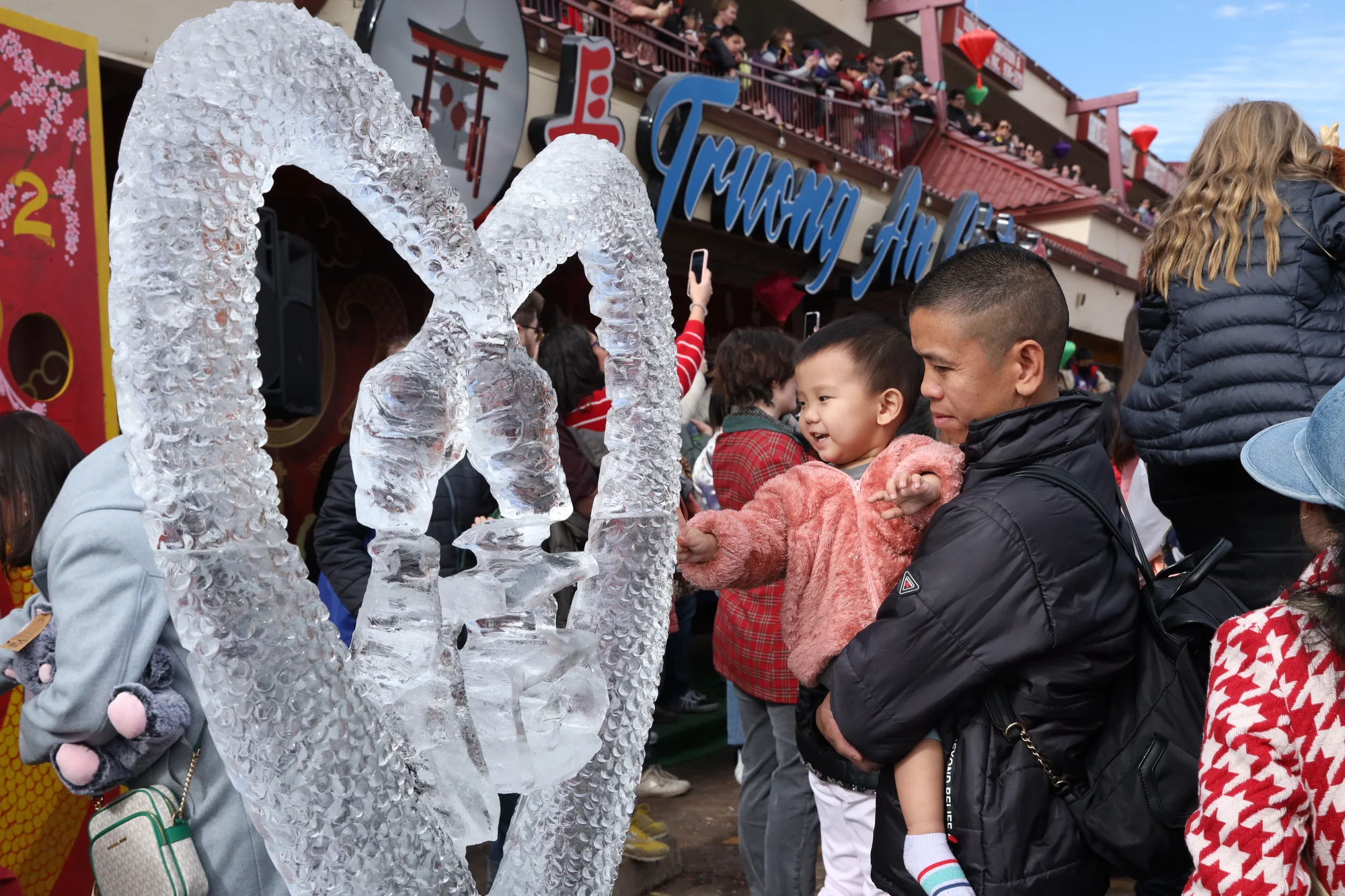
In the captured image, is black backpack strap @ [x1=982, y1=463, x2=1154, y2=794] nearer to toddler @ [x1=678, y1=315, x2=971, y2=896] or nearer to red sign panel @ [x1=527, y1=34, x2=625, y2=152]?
toddler @ [x1=678, y1=315, x2=971, y2=896]

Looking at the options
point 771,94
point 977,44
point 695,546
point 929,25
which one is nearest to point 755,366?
point 695,546

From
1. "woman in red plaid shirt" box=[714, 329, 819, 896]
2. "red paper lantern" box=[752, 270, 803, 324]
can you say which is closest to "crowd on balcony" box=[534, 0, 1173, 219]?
"red paper lantern" box=[752, 270, 803, 324]

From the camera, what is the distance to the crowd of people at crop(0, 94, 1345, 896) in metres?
1.22

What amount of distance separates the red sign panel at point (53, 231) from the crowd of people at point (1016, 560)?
0.70 metres

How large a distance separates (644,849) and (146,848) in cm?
214

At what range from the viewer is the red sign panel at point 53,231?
2777 millimetres

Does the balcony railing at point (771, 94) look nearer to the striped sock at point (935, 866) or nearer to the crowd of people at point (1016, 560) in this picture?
the crowd of people at point (1016, 560)

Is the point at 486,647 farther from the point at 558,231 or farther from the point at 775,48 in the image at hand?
the point at 775,48

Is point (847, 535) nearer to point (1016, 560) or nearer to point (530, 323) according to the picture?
point (1016, 560)

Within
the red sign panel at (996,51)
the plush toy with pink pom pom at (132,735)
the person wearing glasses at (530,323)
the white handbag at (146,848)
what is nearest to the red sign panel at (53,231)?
the person wearing glasses at (530,323)

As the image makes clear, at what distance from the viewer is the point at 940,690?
1.43 m

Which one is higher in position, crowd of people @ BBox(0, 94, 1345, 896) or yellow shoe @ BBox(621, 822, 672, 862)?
crowd of people @ BBox(0, 94, 1345, 896)

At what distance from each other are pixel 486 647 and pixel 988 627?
77 centimetres

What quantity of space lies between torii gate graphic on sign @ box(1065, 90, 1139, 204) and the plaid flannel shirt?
1886cm
